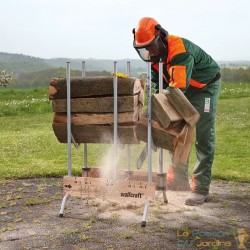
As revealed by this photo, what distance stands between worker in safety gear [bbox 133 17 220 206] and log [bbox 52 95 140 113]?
47 centimetres

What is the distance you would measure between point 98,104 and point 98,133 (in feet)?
1.07

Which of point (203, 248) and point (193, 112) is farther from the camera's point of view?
point (193, 112)

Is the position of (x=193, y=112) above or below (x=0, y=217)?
above

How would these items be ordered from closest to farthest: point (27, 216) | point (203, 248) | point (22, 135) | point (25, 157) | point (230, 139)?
point (203, 248) → point (27, 216) → point (25, 157) → point (230, 139) → point (22, 135)

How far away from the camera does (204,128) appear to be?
627cm

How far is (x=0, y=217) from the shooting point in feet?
19.4

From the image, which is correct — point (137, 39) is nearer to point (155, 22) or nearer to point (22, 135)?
point (155, 22)

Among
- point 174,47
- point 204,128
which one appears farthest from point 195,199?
point 174,47

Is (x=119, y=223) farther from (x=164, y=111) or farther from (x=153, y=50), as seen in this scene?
(x=153, y=50)

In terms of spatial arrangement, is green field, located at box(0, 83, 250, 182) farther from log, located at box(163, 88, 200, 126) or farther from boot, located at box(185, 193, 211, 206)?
log, located at box(163, 88, 200, 126)

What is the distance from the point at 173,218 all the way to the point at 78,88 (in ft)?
5.56

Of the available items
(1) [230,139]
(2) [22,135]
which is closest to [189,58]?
(1) [230,139]

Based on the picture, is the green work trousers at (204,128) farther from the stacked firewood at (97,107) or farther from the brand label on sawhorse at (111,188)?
the brand label on sawhorse at (111,188)

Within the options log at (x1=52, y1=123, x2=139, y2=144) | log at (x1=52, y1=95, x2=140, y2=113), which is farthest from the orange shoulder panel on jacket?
log at (x1=52, y1=123, x2=139, y2=144)
